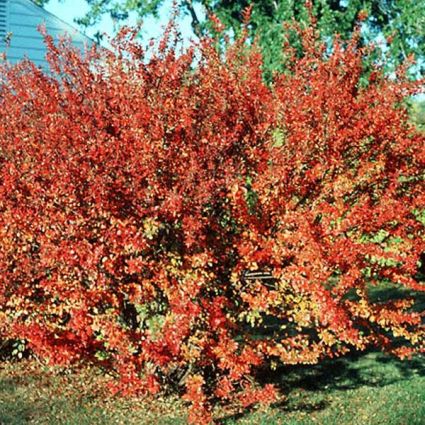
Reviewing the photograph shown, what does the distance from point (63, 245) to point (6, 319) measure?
1369 mm

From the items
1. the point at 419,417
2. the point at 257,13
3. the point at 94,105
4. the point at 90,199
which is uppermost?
the point at 257,13

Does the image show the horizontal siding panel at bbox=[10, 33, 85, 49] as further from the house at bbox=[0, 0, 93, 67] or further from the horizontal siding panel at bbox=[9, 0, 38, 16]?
the horizontal siding panel at bbox=[9, 0, 38, 16]

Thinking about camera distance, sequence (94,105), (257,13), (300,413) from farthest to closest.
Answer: (257,13) → (300,413) → (94,105)

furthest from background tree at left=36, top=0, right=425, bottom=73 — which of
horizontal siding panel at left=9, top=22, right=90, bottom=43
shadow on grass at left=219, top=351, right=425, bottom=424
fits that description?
shadow on grass at left=219, top=351, right=425, bottom=424

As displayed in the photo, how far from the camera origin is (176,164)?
19.1 feet

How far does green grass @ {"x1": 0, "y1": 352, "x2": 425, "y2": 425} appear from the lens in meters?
6.85

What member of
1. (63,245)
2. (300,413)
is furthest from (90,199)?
(300,413)

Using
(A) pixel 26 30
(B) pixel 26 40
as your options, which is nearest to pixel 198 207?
(B) pixel 26 40

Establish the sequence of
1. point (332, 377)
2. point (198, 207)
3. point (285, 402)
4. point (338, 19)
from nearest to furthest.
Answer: point (198, 207) < point (285, 402) < point (332, 377) < point (338, 19)

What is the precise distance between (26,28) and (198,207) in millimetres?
10601

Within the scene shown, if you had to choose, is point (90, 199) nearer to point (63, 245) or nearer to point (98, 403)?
point (63, 245)

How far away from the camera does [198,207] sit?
567 cm

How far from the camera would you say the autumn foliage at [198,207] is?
568 centimetres

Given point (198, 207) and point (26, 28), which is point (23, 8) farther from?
point (198, 207)
